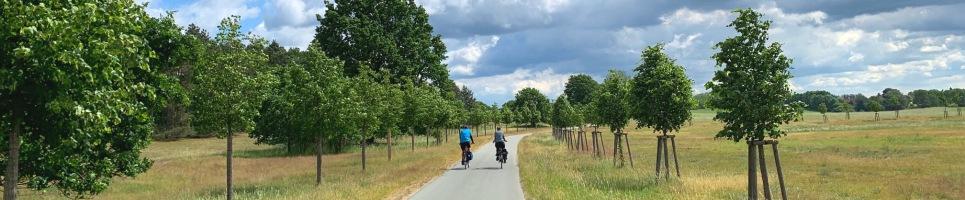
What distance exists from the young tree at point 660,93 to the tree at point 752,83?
6.11 m

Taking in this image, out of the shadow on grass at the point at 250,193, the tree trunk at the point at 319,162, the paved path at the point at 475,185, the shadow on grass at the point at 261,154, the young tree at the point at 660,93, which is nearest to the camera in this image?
the paved path at the point at 475,185

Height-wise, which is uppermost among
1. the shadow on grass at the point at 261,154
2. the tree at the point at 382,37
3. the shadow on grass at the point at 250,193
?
the tree at the point at 382,37

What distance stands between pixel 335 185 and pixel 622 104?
1285 cm

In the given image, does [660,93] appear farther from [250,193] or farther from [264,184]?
[264,184]

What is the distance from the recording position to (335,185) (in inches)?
780

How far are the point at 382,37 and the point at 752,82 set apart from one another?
1562 inches

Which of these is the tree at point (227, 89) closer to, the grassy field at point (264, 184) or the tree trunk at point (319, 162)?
the grassy field at point (264, 184)

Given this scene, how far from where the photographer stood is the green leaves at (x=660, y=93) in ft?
67.5

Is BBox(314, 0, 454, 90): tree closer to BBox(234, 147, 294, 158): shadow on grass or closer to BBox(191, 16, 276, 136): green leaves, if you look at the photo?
BBox(234, 147, 294, 158): shadow on grass

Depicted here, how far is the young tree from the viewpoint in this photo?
20.6 metres

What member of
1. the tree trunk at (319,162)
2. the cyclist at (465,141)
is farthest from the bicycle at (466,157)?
the tree trunk at (319,162)

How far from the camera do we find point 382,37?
51281mm

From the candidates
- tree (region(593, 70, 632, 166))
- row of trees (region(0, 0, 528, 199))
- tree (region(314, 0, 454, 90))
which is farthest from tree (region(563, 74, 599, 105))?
tree (region(593, 70, 632, 166))

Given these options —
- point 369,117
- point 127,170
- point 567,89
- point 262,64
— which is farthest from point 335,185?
point 567,89
